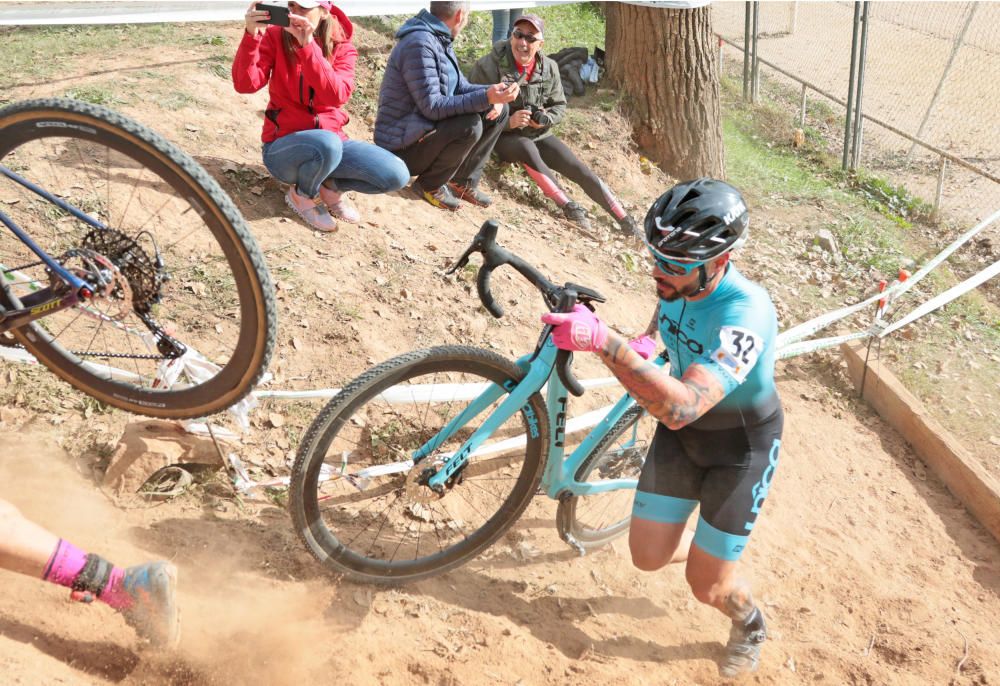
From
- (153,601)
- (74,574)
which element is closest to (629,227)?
(153,601)

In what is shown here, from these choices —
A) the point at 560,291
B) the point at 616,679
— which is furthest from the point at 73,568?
the point at 616,679

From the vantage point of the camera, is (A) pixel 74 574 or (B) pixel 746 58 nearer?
(A) pixel 74 574

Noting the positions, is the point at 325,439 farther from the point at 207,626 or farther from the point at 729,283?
the point at 729,283

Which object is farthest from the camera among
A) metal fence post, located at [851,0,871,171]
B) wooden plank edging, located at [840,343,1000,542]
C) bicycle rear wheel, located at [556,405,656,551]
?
metal fence post, located at [851,0,871,171]

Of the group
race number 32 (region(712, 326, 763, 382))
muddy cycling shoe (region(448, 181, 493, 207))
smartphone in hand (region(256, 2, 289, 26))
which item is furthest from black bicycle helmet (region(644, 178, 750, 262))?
muddy cycling shoe (region(448, 181, 493, 207))

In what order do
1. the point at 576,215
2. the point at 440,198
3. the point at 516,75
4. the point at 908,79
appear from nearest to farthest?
1. the point at 440,198
2. the point at 516,75
3. the point at 576,215
4. the point at 908,79

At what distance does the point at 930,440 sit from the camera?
5965mm

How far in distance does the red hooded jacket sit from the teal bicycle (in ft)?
6.91

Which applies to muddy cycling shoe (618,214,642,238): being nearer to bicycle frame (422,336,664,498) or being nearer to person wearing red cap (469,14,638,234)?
person wearing red cap (469,14,638,234)

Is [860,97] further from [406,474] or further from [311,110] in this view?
[406,474]

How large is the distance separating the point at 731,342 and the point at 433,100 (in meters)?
3.68

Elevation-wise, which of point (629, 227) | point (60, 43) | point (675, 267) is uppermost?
point (60, 43)

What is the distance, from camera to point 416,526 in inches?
170

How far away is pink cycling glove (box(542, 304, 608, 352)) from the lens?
305 cm
